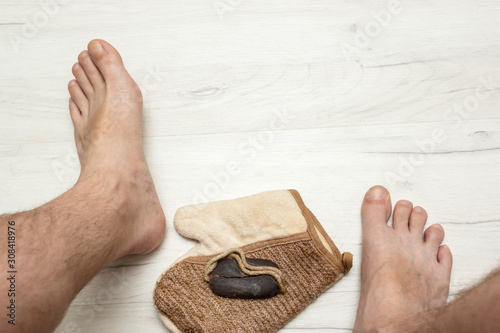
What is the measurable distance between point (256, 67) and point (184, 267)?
0.49m

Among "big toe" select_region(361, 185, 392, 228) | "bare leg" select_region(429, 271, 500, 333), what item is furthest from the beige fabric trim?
"bare leg" select_region(429, 271, 500, 333)

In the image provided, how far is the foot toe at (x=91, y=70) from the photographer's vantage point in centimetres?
96

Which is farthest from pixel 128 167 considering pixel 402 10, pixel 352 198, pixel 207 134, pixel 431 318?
pixel 402 10

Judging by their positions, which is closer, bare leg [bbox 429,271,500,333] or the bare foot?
bare leg [bbox 429,271,500,333]

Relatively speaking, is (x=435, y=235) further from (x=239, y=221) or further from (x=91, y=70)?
(x=91, y=70)

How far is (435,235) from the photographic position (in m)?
0.93

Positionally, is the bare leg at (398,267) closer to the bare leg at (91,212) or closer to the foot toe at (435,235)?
the foot toe at (435,235)

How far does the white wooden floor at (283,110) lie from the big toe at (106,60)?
48mm

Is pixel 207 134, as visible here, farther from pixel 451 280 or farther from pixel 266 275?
pixel 451 280

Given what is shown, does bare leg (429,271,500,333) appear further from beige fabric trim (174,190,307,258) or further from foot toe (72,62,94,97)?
foot toe (72,62,94,97)

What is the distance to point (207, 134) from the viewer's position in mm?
972

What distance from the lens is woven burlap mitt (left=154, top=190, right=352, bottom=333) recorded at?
0.87m

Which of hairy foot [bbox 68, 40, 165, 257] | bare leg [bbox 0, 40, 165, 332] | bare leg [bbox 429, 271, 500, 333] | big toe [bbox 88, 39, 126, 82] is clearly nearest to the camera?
bare leg [bbox 429, 271, 500, 333]

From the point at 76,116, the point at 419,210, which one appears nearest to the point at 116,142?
the point at 76,116
